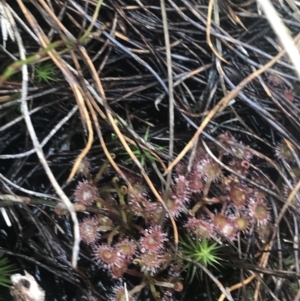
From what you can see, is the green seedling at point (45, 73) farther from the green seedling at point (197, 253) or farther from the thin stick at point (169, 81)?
the green seedling at point (197, 253)

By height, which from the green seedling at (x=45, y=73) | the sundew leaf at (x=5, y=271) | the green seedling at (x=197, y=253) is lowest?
the green seedling at (x=197, y=253)

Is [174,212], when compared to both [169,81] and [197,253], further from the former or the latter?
[169,81]

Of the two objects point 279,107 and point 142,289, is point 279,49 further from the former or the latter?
point 142,289

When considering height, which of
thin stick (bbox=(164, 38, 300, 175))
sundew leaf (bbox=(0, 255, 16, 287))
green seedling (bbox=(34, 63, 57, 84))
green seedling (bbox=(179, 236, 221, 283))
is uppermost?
green seedling (bbox=(34, 63, 57, 84))

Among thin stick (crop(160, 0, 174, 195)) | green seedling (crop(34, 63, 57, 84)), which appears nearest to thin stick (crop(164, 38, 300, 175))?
thin stick (crop(160, 0, 174, 195))

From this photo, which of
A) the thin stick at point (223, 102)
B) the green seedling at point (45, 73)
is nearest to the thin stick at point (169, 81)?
the thin stick at point (223, 102)

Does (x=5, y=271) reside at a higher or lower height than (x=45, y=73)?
lower

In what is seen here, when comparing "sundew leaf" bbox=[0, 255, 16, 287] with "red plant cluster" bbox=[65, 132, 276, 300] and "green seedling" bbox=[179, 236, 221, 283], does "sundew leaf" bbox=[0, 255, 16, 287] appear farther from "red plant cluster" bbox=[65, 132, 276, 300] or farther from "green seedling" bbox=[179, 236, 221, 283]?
"green seedling" bbox=[179, 236, 221, 283]

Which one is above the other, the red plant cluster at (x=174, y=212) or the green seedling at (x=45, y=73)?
the green seedling at (x=45, y=73)

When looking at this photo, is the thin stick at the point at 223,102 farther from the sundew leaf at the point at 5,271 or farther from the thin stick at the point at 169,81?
the sundew leaf at the point at 5,271

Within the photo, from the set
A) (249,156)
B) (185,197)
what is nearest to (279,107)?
(249,156)

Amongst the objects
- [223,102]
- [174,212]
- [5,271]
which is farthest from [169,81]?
[5,271]
